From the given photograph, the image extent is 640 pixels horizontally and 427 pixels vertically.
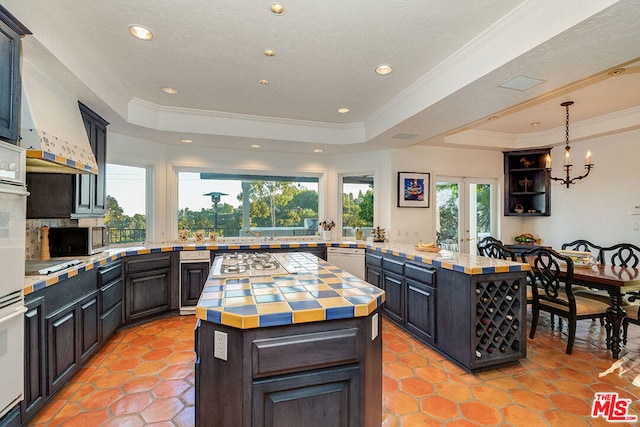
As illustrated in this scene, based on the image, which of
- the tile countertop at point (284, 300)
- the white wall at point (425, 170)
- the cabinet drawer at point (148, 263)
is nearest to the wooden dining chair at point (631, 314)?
the white wall at point (425, 170)

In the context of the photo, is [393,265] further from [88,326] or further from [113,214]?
[113,214]

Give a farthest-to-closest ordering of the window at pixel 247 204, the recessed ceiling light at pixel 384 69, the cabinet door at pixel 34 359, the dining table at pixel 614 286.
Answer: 1. the window at pixel 247 204
2. the recessed ceiling light at pixel 384 69
3. the dining table at pixel 614 286
4. the cabinet door at pixel 34 359

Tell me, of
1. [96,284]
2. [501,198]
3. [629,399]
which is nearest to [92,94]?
[96,284]

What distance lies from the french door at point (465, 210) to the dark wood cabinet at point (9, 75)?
517cm

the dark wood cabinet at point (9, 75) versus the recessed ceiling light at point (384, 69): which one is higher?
the recessed ceiling light at point (384, 69)

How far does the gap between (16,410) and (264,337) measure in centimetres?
170

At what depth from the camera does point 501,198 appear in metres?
5.40

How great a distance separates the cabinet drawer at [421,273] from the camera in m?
2.92

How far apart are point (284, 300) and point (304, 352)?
0.28 metres

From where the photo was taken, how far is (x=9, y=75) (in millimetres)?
1770

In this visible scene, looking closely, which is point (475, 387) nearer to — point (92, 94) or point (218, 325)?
point (218, 325)

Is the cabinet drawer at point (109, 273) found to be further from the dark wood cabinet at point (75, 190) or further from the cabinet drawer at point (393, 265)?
the cabinet drawer at point (393, 265)

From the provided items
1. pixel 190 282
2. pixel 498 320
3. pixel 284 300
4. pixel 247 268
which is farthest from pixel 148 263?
pixel 498 320

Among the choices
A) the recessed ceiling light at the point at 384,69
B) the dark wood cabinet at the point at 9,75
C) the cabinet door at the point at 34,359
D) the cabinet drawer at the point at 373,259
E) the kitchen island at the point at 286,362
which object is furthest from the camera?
the cabinet drawer at the point at 373,259
